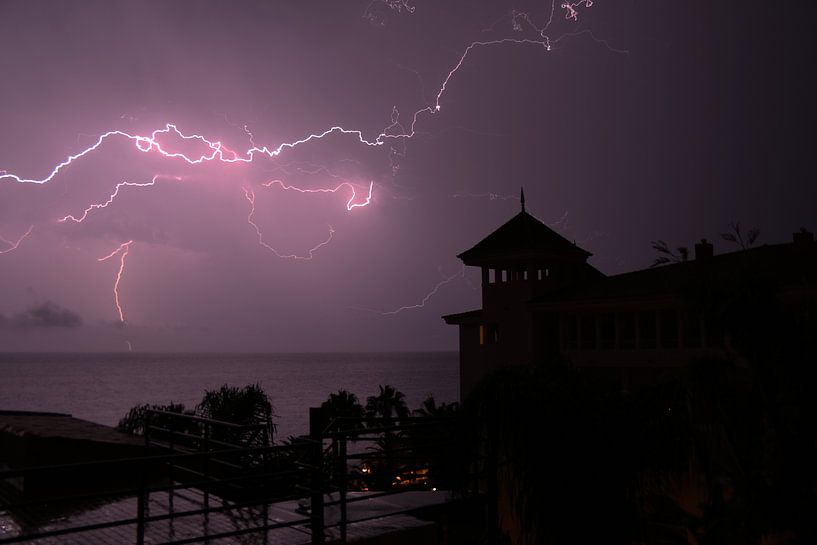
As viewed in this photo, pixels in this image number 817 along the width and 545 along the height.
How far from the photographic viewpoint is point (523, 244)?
2611cm

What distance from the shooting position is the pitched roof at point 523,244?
2603 cm

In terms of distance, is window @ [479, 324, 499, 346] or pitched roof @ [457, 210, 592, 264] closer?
pitched roof @ [457, 210, 592, 264]

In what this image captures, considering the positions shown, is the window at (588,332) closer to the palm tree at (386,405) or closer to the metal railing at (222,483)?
the palm tree at (386,405)

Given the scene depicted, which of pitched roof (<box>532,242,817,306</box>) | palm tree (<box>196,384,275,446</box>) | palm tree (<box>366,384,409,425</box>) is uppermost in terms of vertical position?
pitched roof (<box>532,242,817,306</box>)

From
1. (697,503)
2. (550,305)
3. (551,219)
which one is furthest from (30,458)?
(551,219)

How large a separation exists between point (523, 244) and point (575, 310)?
10.3 feet

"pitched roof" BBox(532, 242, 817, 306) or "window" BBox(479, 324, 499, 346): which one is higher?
"pitched roof" BBox(532, 242, 817, 306)

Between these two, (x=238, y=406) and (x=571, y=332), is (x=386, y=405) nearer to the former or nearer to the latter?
(x=571, y=332)

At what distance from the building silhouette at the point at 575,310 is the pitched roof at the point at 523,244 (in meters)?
0.04

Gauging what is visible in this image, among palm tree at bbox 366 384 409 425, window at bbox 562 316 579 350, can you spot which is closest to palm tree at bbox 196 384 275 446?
window at bbox 562 316 579 350

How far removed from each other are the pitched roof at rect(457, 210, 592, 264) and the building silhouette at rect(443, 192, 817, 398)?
40 mm

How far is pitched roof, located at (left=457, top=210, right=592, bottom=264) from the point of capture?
26.0m

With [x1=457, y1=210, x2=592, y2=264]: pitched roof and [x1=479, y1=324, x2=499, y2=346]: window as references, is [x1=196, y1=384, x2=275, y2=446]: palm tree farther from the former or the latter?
[x1=457, y1=210, x2=592, y2=264]: pitched roof

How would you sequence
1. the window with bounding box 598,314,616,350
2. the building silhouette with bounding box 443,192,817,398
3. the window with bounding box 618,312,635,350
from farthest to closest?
the window with bounding box 598,314,616,350 → the window with bounding box 618,312,635,350 → the building silhouette with bounding box 443,192,817,398
